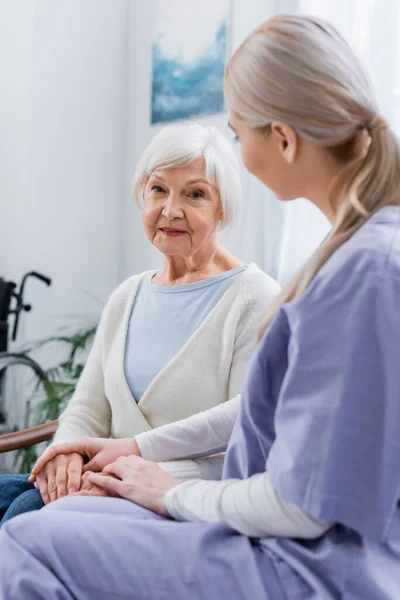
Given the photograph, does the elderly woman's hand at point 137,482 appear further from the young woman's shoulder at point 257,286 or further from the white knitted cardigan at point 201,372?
the young woman's shoulder at point 257,286

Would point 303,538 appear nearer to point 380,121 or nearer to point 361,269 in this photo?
point 361,269

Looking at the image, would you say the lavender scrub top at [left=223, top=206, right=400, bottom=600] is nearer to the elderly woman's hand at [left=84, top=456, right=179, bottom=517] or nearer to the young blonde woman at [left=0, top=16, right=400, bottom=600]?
the young blonde woman at [left=0, top=16, right=400, bottom=600]

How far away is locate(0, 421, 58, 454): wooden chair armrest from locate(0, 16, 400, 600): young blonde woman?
0.88m

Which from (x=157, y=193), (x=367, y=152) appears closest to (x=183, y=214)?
(x=157, y=193)

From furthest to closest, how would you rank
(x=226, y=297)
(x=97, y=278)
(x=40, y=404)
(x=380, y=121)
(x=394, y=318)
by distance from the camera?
(x=97, y=278) < (x=40, y=404) < (x=226, y=297) < (x=380, y=121) < (x=394, y=318)

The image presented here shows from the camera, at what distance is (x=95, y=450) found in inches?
62.1

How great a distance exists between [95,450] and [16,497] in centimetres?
23

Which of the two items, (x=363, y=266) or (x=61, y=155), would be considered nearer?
(x=363, y=266)

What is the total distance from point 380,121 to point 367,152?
0.04 m

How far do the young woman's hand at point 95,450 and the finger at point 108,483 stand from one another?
0.49 feet

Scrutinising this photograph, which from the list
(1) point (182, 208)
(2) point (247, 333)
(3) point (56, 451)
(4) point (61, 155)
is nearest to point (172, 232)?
(1) point (182, 208)

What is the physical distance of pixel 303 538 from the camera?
100cm

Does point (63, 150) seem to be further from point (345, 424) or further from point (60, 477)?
point (345, 424)

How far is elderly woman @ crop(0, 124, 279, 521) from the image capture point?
1.65m
